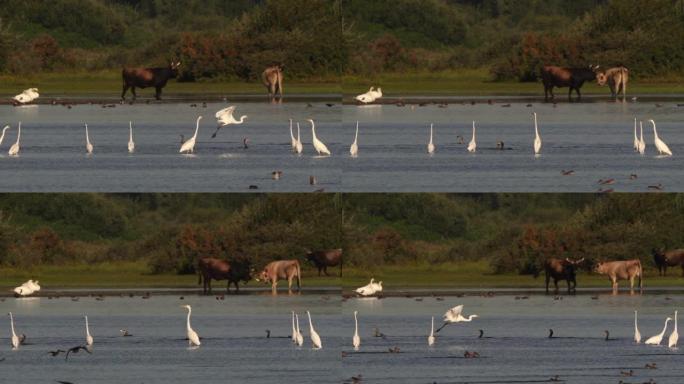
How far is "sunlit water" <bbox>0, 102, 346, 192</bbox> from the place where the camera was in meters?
37.0

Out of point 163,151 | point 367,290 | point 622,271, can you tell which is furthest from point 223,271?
point 622,271

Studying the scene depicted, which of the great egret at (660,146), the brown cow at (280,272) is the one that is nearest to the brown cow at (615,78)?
the great egret at (660,146)

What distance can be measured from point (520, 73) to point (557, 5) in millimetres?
1839

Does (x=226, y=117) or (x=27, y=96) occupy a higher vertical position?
(x=226, y=117)

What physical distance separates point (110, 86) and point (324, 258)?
6.43m

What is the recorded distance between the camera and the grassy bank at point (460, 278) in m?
42.2

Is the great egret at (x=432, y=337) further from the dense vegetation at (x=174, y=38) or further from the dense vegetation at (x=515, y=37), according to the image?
the dense vegetation at (x=174, y=38)

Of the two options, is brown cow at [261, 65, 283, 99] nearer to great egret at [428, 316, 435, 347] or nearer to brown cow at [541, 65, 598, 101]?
brown cow at [541, 65, 598, 101]

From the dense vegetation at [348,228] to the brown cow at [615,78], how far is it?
3424 mm

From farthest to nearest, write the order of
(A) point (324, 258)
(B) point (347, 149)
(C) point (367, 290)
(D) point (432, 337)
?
1. (A) point (324, 258)
2. (B) point (347, 149)
3. (C) point (367, 290)
4. (D) point (432, 337)

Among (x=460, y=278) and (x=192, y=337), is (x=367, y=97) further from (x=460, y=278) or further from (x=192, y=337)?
(x=192, y=337)

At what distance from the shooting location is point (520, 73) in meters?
44.1

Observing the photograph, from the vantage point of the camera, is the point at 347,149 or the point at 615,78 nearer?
the point at 347,149

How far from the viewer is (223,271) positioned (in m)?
39.4
